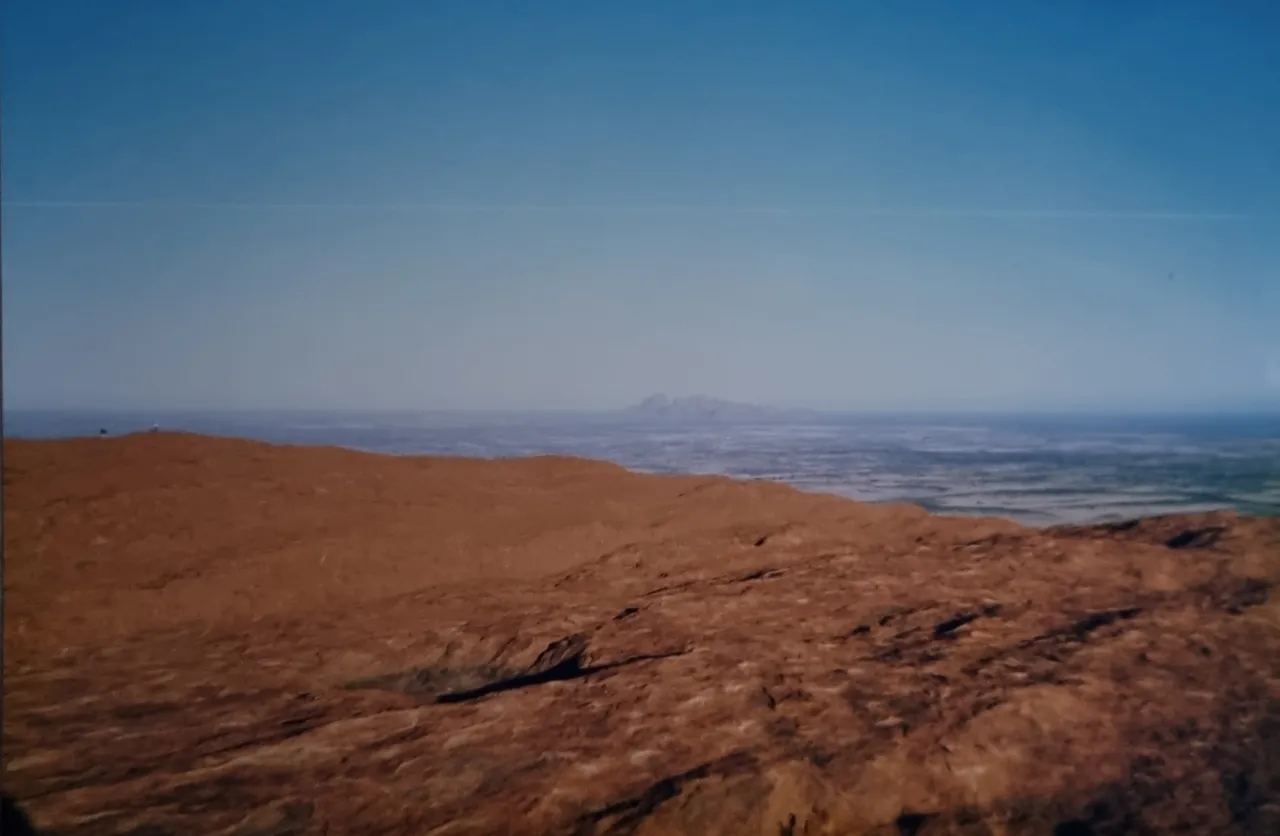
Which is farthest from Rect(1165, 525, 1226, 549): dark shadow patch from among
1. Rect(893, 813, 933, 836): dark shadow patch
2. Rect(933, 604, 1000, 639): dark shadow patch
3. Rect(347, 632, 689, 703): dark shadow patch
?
Rect(347, 632, 689, 703): dark shadow patch

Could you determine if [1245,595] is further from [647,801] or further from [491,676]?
[491,676]

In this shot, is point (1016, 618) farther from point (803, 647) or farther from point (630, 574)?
point (630, 574)

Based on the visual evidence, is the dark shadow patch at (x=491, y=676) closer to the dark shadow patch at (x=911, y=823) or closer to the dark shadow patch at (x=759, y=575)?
the dark shadow patch at (x=759, y=575)

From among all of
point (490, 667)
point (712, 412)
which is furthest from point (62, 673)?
point (712, 412)

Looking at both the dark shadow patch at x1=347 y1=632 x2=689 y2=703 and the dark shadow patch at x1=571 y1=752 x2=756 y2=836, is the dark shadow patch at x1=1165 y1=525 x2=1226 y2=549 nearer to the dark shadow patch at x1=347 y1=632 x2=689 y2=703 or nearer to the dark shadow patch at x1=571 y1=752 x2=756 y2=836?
the dark shadow patch at x1=347 y1=632 x2=689 y2=703

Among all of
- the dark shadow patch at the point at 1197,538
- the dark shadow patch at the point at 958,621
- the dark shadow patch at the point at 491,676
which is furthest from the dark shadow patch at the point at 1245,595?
the dark shadow patch at the point at 491,676

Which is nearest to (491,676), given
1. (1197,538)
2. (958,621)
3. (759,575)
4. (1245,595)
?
(759,575)
